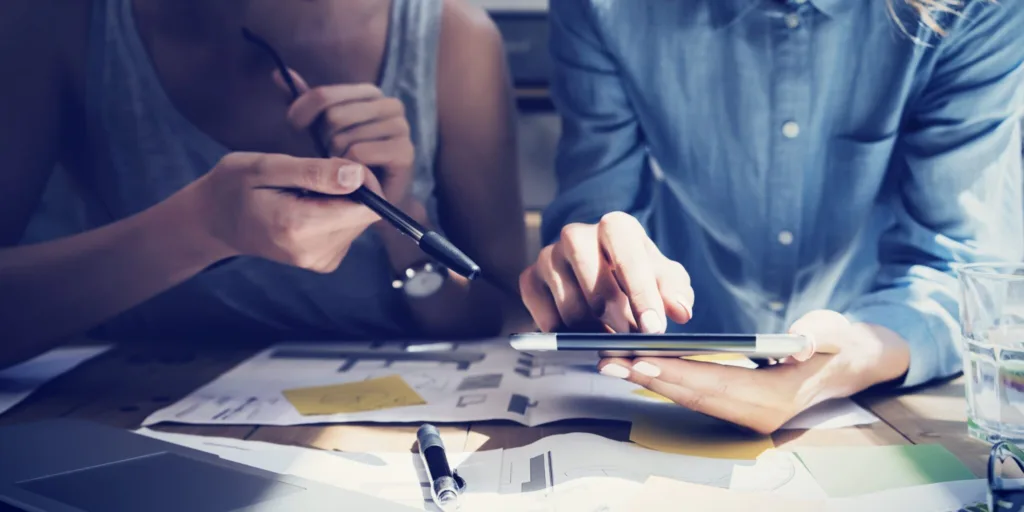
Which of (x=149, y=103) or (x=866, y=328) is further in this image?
(x=149, y=103)

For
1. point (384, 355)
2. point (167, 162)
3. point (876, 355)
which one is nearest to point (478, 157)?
point (384, 355)

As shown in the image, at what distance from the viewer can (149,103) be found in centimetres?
84

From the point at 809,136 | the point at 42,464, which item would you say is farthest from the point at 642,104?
the point at 42,464

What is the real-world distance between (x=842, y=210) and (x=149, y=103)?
780 mm

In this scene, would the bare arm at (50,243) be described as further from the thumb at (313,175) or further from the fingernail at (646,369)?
the fingernail at (646,369)

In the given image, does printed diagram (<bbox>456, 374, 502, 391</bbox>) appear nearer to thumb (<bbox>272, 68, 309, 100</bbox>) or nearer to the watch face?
the watch face

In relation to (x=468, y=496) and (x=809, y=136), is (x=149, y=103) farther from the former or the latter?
(x=809, y=136)

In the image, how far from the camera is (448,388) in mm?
689

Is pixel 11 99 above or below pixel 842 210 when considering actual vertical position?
above

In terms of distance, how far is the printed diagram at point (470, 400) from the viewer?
641 mm

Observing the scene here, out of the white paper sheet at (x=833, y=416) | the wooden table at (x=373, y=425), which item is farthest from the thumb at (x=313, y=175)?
the white paper sheet at (x=833, y=416)

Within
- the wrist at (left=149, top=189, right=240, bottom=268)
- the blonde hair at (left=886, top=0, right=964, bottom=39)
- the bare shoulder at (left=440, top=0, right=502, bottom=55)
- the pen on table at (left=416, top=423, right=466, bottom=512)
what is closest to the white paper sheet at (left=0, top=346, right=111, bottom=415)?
the wrist at (left=149, top=189, right=240, bottom=268)

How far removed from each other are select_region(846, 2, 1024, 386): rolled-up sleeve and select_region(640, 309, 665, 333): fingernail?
0.80 feet

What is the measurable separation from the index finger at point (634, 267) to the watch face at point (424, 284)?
252 mm
